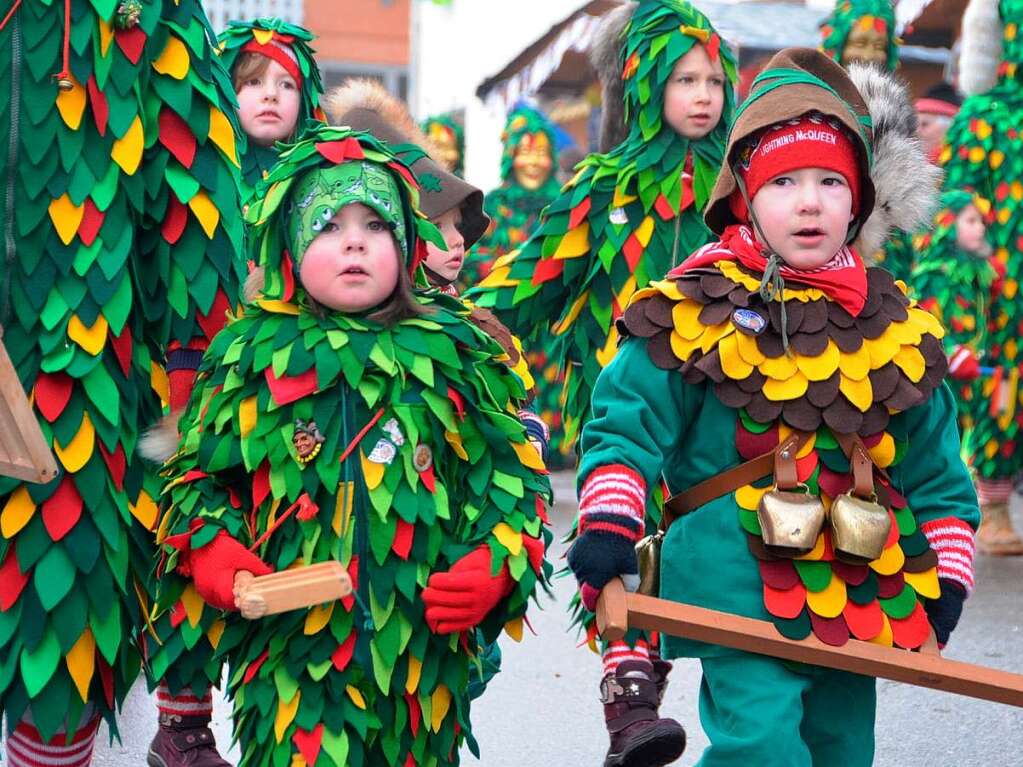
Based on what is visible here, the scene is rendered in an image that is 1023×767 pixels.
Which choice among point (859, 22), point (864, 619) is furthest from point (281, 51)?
point (859, 22)

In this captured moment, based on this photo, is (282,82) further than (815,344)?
Yes

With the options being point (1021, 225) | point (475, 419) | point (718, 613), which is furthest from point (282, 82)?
point (1021, 225)

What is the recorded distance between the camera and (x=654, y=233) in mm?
5398

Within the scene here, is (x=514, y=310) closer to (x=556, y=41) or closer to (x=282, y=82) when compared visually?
(x=282, y=82)

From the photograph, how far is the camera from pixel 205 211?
396 cm

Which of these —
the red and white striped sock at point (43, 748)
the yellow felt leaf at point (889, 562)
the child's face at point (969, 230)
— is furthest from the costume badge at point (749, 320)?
the child's face at point (969, 230)

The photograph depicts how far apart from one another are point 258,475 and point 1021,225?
223 inches

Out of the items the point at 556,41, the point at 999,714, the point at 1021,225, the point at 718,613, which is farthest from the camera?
the point at 556,41

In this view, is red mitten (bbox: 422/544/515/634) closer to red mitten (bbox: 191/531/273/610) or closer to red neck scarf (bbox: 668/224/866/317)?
red mitten (bbox: 191/531/273/610)

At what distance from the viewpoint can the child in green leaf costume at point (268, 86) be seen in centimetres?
559

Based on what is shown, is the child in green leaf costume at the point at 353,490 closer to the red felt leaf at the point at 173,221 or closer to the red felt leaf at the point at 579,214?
the red felt leaf at the point at 173,221

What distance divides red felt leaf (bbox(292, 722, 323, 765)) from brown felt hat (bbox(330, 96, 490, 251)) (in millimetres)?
2137

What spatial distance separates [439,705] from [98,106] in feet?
5.00

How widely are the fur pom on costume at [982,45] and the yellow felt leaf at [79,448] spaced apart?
19.9 feet
